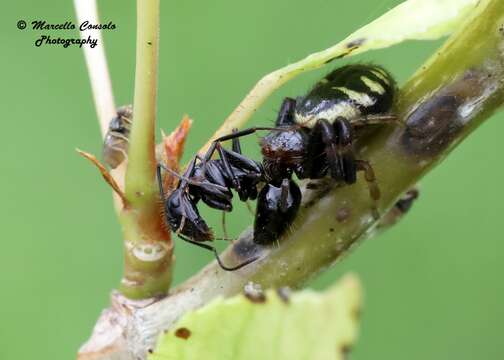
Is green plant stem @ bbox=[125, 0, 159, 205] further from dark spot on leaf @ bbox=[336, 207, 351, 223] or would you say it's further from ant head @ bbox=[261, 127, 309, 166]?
ant head @ bbox=[261, 127, 309, 166]

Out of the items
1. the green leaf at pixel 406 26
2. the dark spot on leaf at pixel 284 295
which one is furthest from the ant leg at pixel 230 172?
the dark spot on leaf at pixel 284 295

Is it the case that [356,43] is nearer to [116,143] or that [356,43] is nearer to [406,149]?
[406,149]

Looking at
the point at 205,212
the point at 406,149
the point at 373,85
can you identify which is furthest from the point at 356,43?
the point at 205,212

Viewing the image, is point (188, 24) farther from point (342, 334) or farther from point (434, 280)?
point (342, 334)

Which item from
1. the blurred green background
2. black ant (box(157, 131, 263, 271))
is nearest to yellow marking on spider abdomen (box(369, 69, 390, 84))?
black ant (box(157, 131, 263, 271))

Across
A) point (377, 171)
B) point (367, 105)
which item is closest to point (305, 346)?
point (377, 171)
